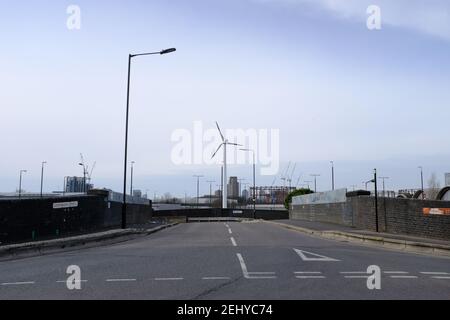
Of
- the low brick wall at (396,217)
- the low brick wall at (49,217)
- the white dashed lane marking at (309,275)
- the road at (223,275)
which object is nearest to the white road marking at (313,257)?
the road at (223,275)

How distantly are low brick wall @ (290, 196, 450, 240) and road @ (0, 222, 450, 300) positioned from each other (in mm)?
8170

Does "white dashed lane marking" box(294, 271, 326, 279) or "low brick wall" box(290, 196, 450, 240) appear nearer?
"white dashed lane marking" box(294, 271, 326, 279)

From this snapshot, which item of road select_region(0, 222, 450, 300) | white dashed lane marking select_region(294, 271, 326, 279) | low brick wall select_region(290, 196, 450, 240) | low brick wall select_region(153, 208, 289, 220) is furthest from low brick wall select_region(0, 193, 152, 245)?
low brick wall select_region(153, 208, 289, 220)

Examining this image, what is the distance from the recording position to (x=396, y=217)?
94.6ft

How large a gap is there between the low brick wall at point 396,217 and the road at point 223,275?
817 centimetres

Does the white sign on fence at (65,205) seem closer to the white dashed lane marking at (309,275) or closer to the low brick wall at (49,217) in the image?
the low brick wall at (49,217)

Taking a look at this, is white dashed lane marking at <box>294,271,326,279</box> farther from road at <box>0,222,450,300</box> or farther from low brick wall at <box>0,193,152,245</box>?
low brick wall at <box>0,193,152,245</box>

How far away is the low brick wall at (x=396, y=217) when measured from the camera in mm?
24797

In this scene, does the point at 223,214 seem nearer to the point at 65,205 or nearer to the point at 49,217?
the point at 65,205

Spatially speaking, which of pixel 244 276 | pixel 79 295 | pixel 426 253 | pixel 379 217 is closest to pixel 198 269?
pixel 244 276

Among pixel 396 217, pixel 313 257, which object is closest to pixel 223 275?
pixel 313 257

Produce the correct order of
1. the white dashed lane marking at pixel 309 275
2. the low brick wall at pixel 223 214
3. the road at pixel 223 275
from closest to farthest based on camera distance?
the road at pixel 223 275, the white dashed lane marking at pixel 309 275, the low brick wall at pixel 223 214

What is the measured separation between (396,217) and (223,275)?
19.1 m

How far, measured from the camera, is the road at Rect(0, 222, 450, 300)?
9.84 meters
